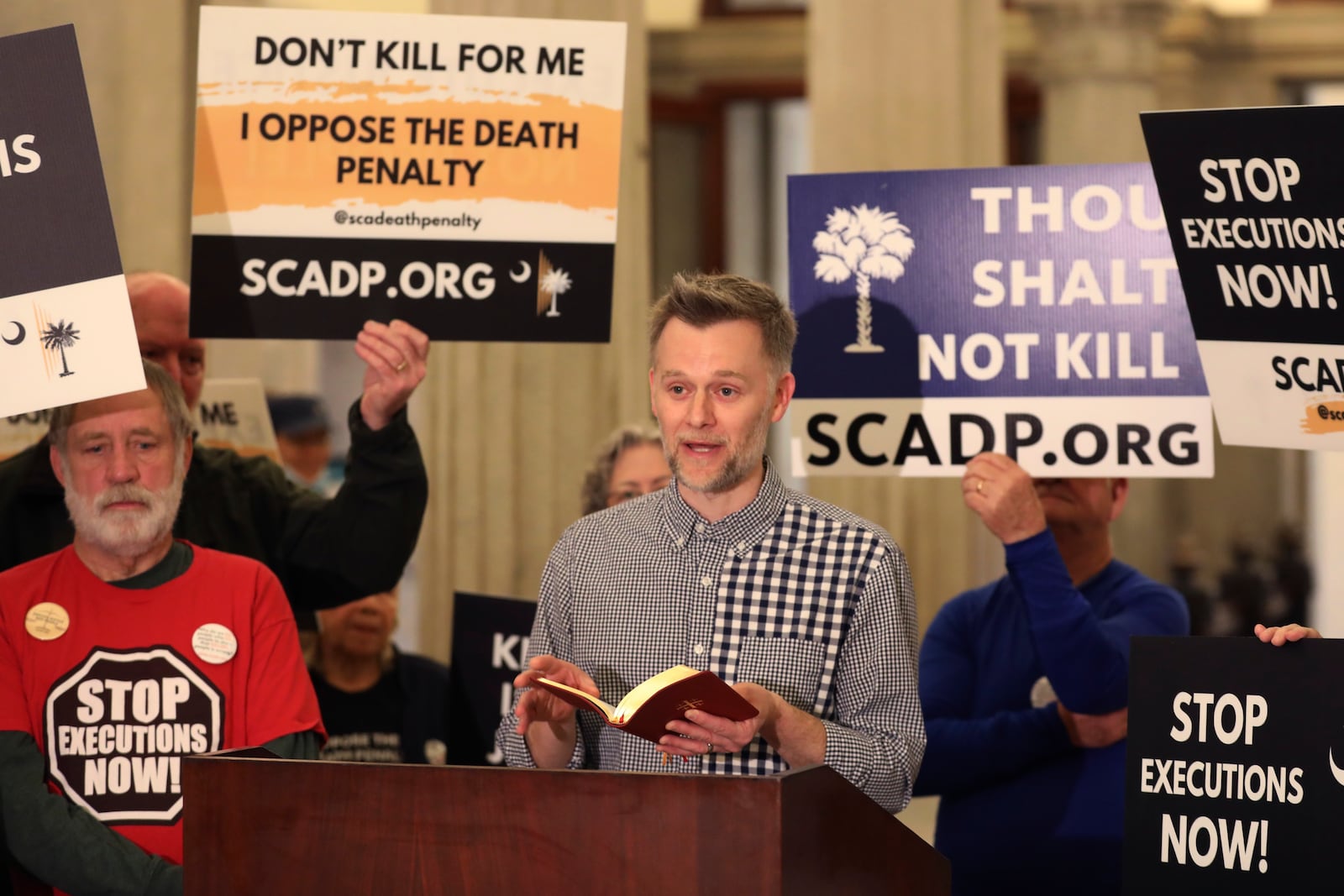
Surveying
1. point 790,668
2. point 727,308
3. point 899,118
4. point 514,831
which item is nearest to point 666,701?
point 514,831

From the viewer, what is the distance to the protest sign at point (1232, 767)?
9.18 feet

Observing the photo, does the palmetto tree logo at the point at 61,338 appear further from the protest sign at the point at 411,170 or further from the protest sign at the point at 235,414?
the protest sign at the point at 235,414

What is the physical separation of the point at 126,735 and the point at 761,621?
1099 millimetres

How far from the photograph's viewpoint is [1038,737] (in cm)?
341

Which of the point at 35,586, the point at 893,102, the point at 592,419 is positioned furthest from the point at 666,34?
the point at 35,586

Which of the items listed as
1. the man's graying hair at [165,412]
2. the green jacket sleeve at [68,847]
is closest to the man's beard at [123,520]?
the man's graying hair at [165,412]

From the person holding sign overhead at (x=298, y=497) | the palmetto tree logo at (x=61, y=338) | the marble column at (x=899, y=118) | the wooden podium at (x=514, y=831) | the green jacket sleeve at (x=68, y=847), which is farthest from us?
the marble column at (x=899, y=118)

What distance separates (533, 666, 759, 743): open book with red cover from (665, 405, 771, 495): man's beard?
43cm

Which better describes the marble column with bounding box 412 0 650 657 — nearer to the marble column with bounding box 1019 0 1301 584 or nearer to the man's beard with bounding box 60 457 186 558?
the man's beard with bounding box 60 457 186 558

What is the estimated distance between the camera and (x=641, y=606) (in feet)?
8.64

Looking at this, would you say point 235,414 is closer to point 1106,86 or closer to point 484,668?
point 484,668

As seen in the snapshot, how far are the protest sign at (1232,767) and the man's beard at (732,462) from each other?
0.82 metres

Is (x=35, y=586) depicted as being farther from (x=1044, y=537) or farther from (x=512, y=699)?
(x=1044, y=537)

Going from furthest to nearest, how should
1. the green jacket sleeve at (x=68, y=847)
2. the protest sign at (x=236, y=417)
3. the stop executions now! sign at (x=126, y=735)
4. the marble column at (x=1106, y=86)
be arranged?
the marble column at (x=1106, y=86) < the protest sign at (x=236, y=417) < the stop executions now! sign at (x=126, y=735) < the green jacket sleeve at (x=68, y=847)
